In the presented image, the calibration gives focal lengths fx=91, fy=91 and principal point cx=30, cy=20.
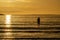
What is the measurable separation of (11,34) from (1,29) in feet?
0.35

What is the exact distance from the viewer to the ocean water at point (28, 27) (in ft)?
2.79

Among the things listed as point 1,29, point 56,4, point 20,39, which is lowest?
point 20,39

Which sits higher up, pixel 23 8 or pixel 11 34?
pixel 23 8

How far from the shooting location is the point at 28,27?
863 millimetres

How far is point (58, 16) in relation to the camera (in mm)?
835

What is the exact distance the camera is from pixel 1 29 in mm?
859

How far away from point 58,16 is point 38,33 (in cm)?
24

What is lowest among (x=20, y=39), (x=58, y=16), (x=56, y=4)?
(x=20, y=39)

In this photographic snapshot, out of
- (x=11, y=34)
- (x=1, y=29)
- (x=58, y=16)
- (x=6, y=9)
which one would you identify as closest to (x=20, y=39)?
(x=11, y=34)

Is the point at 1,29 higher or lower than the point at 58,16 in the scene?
lower

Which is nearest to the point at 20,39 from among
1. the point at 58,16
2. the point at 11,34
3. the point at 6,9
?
the point at 11,34

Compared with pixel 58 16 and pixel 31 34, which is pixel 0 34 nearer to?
pixel 31 34

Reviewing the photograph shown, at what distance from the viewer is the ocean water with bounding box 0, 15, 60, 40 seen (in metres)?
0.85

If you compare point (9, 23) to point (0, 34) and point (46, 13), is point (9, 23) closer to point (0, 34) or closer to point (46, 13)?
point (0, 34)
